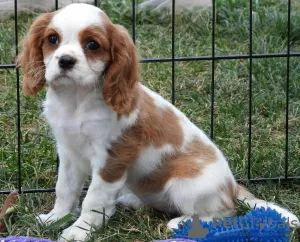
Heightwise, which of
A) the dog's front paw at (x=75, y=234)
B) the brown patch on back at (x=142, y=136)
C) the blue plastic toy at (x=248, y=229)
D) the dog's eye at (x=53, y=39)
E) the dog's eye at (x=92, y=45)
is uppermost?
the dog's eye at (x=53, y=39)

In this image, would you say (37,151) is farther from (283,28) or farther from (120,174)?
(283,28)

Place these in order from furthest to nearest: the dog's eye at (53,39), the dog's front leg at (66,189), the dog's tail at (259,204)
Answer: the dog's front leg at (66,189), the dog's tail at (259,204), the dog's eye at (53,39)

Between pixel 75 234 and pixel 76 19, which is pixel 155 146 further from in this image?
pixel 76 19

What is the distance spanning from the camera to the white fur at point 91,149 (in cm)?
393

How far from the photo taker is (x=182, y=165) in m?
4.40

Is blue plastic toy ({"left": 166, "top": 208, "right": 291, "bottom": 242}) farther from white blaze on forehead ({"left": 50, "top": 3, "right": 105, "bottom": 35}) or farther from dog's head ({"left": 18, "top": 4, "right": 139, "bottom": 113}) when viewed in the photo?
white blaze on forehead ({"left": 50, "top": 3, "right": 105, "bottom": 35})

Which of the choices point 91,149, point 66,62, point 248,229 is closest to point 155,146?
point 91,149

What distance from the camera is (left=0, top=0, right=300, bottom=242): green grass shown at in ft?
15.3

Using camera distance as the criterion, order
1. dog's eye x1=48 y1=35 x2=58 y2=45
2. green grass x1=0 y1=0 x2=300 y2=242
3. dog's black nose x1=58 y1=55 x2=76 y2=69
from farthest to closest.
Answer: green grass x1=0 y1=0 x2=300 y2=242
dog's eye x1=48 y1=35 x2=58 y2=45
dog's black nose x1=58 y1=55 x2=76 y2=69

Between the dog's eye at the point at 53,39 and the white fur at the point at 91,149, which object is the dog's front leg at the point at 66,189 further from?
the dog's eye at the point at 53,39

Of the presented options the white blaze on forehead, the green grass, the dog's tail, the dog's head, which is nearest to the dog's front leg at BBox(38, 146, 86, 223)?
the green grass

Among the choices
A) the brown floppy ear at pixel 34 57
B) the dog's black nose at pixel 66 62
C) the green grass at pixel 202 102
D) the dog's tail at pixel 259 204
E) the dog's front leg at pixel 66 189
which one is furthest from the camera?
the green grass at pixel 202 102

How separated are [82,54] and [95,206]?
84 cm

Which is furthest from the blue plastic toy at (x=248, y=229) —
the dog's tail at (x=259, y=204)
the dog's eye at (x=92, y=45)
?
the dog's eye at (x=92, y=45)
